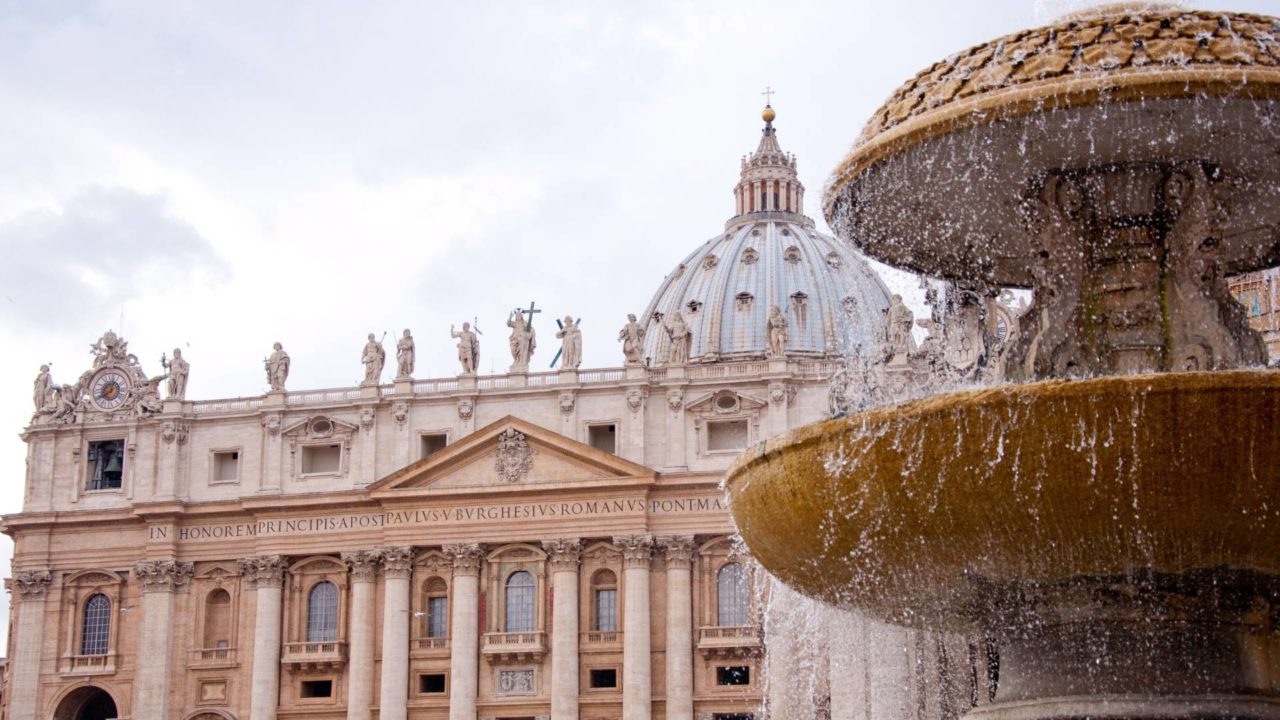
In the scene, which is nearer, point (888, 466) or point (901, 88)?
point (888, 466)

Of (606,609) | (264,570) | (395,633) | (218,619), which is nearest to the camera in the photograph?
(606,609)

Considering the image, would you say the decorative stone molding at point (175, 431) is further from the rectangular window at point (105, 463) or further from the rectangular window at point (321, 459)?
the rectangular window at point (321, 459)

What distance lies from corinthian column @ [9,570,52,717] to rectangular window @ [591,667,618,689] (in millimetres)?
18202

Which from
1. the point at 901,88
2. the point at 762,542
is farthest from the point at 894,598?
the point at 901,88

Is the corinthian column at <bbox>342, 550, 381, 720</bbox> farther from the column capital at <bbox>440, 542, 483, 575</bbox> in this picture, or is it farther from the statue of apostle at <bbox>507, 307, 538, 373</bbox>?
the statue of apostle at <bbox>507, 307, 538, 373</bbox>

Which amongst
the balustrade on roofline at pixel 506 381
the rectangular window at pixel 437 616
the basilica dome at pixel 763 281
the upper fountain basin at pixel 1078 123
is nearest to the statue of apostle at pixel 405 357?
the balustrade on roofline at pixel 506 381

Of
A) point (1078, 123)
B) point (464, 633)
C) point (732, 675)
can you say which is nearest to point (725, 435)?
point (732, 675)

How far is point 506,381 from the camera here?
5534 centimetres

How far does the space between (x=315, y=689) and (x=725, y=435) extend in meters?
14.9

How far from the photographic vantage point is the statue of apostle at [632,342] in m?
A: 55.0

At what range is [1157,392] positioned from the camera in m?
9.61

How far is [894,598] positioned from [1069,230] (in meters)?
2.80

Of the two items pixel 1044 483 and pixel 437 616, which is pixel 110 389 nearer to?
pixel 437 616

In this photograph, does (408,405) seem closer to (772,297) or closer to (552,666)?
(552,666)
